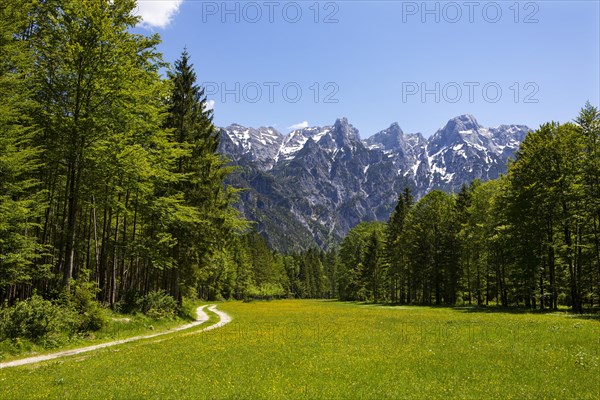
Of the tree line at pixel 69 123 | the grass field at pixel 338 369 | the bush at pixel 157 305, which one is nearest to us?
the grass field at pixel 338 369

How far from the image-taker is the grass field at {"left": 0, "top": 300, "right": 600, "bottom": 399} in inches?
454

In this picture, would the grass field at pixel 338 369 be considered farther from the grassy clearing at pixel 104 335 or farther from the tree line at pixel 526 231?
the tree line at pixel 526 231

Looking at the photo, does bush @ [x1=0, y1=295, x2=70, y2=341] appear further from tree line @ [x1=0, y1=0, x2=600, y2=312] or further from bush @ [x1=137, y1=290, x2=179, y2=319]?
bush @ [x1=137, y1=290, x2=179, y2=319]

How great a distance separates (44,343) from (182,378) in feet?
31.2

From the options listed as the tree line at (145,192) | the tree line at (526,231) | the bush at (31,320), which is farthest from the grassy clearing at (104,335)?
the tree line at (526,231)

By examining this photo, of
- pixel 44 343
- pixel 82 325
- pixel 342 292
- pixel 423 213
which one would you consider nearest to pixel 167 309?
pixel 82 325

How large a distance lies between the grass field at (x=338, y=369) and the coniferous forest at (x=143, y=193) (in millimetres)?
7821

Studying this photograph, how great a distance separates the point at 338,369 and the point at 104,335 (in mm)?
14716

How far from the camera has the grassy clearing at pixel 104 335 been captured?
16812 mm

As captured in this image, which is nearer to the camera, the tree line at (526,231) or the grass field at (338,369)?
the grass field at (338,369)

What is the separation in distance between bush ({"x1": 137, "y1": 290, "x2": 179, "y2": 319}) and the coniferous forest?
1.69 ft

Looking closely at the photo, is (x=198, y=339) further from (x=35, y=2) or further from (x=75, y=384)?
(x=35, y=2)

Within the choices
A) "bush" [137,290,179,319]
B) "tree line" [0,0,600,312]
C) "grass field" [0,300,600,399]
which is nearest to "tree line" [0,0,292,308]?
"tree line" [0,0,600,312]

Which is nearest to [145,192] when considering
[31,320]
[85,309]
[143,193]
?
[143,193]
